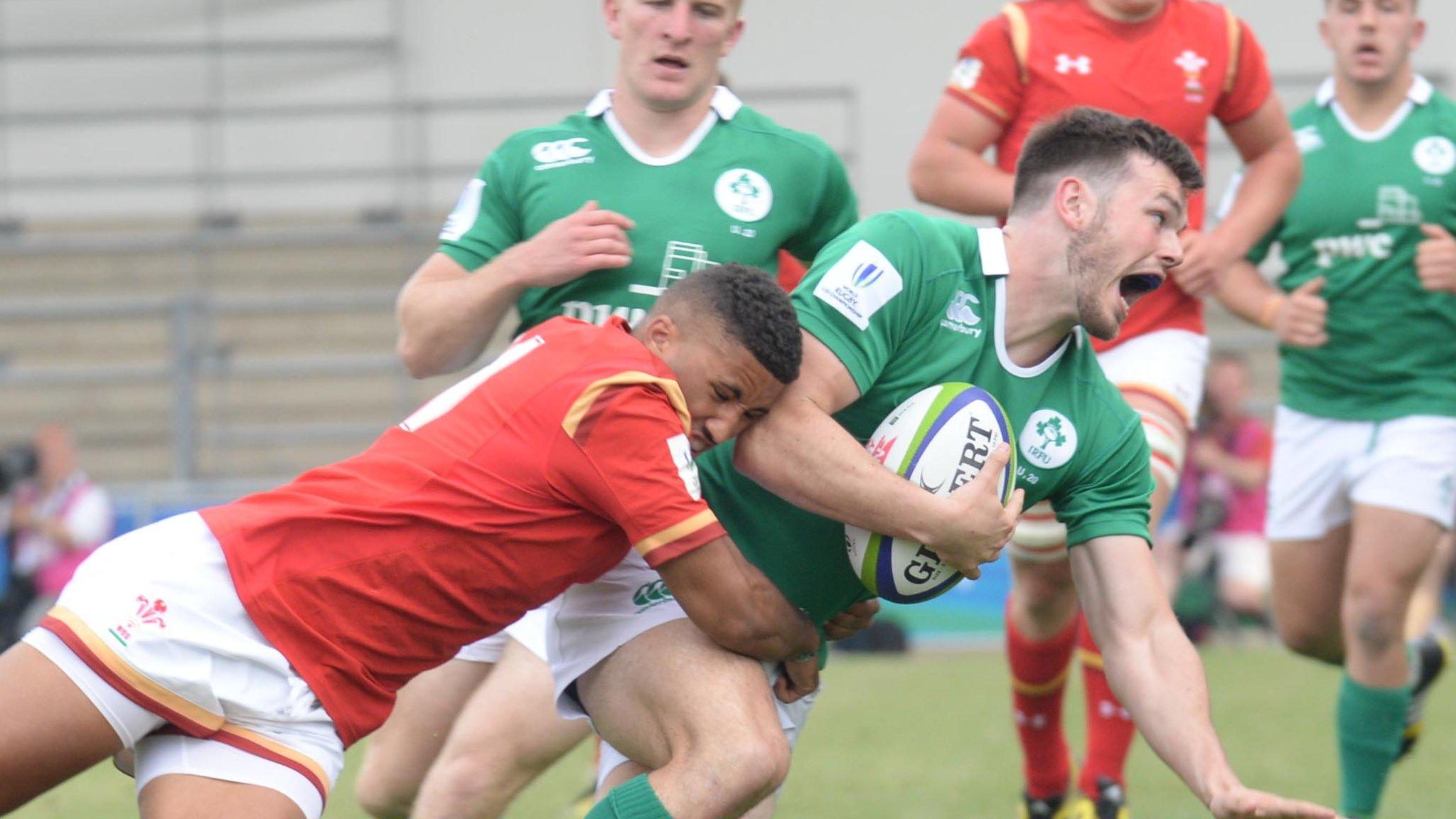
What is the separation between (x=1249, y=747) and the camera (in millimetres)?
7906

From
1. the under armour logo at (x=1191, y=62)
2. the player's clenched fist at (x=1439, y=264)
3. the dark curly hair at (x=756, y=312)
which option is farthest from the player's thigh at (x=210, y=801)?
the player's clenched fist at (x=1439, y=264)

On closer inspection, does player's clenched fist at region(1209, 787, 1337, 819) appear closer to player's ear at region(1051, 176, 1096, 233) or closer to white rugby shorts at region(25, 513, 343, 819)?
player's ear at region(1051, 176, 1096, 233)

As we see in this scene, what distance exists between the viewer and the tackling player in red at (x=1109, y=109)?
17.2ft

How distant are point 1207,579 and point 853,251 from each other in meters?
9.30

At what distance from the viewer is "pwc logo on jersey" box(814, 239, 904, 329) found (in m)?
3.62

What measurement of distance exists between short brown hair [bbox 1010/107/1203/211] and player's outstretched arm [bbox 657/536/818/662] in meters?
1.04

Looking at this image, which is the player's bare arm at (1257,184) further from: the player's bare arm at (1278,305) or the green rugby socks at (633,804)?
the green rugby socks at (633,804)

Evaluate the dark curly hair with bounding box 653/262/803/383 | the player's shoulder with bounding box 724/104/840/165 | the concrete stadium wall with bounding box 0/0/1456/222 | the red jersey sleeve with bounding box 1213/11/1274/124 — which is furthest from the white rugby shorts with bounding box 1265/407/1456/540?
the concrete stadium wall with bounding box 0/0/1456/222

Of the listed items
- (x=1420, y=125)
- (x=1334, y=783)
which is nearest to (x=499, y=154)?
(x=1420, y=125)

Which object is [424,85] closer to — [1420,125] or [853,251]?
[1420,125]

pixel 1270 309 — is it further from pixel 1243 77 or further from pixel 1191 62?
pixel 1191 62

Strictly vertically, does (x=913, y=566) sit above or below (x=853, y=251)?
below

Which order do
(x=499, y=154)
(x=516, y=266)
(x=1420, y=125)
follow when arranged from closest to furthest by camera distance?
(x=516, y=266)
(x=499, y=154)
(x=1420, y=125)

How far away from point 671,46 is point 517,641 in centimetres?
155
